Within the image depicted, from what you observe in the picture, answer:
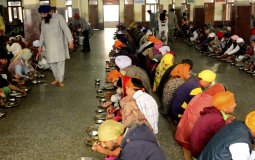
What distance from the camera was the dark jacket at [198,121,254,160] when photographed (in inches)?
104

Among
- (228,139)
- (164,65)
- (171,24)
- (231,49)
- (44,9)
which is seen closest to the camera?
(228,139)

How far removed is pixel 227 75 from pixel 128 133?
663 cm

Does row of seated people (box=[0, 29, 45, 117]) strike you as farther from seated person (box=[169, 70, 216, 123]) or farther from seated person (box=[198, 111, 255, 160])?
seated person (box=[198, 111, 255, 160])

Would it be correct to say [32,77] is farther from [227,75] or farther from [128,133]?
[128,133]

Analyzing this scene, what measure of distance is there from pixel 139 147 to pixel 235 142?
0.69 m

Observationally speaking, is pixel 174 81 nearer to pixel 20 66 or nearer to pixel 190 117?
pixel 190 117

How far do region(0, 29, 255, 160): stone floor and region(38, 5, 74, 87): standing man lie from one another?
0.62m

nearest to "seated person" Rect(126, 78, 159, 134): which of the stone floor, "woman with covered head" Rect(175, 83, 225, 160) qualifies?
"woman with covered head" Rect(175, 83, 225, 160)

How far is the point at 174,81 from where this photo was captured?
16.6 feet

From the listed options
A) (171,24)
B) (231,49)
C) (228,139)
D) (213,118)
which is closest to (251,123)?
(228,139)

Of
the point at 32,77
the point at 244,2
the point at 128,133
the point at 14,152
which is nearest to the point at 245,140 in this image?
the point at 128,133

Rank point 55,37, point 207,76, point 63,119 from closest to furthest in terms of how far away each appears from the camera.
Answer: point 207,76
point 63,119
point 55,37

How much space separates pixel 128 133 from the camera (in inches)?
105

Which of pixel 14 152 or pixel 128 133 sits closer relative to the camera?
pixel 128 133
